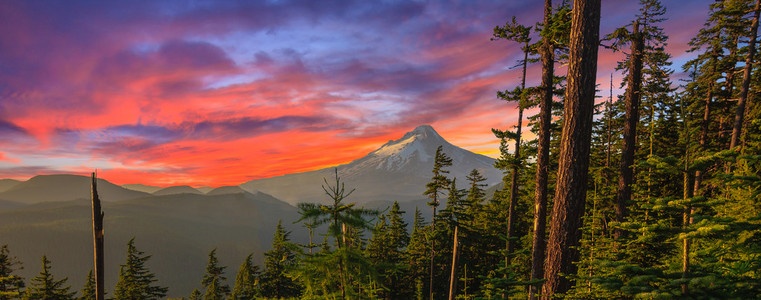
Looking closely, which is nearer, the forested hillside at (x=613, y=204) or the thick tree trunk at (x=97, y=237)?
the forested hillside at (x=613, y=204)

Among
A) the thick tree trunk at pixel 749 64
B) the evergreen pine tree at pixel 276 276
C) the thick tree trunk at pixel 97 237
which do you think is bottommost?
the evergreen pine tree at pixel 276 276

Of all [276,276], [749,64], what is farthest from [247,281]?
[749,64]

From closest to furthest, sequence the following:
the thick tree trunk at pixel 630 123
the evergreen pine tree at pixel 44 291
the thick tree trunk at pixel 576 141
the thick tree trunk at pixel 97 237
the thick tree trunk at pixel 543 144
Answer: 1. the thick tree trunk at pixel 576 141
2. the thick tree trunk at pixel 97 237
3. the thick tree trunk at pixel 543 144
4. the thick tree trunk at pixel 630 123
5. the evergreen pine tree at pixel 44 291

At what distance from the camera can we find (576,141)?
6.27 metres

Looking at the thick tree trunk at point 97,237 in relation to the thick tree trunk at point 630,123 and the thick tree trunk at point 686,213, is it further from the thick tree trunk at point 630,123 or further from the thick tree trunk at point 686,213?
the thick tree trunk at point 630,123

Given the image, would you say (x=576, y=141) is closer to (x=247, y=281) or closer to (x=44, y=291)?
(x=44, y=291)

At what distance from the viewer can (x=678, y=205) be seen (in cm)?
305

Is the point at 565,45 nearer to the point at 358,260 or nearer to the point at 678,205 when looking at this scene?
the point at 678,205

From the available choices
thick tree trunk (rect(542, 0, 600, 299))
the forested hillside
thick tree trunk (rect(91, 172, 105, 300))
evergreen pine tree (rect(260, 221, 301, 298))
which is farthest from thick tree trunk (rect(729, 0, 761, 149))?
evergreen pine tree (rect(260, 221, 301, 298))

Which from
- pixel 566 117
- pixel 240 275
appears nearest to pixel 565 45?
pixel 566 117

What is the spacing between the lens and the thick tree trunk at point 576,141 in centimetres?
623

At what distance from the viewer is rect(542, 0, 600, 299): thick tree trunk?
623 cm

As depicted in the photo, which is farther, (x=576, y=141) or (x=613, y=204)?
(x=613, y=204)

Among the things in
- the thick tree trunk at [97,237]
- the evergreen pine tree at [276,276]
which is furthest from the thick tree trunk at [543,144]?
the evergreen pine tree at [276,276]
